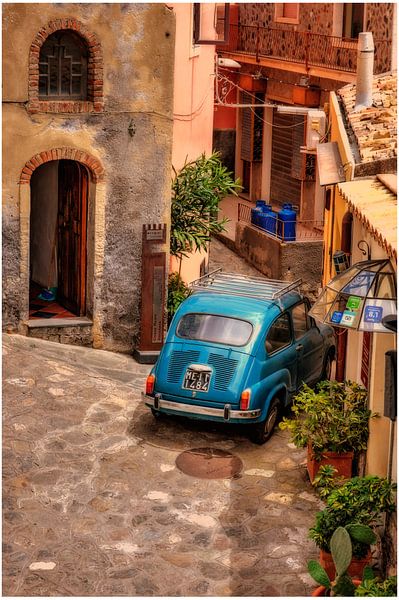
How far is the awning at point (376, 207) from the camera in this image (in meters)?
9.52

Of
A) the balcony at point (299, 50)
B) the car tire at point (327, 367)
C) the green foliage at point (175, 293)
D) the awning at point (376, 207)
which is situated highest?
the balcony at point (299, 50)

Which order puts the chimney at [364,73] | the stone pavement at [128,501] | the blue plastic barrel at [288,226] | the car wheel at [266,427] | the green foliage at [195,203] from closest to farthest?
the stone pavement at [128,501] → the car wheel at [266,427] → the chimney at [364,73] → the green foliage at [195,203] → the blue plastic barrel at [288,226]

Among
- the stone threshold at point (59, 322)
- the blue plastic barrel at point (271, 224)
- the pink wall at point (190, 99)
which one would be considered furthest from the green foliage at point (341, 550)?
the blue plastic barrel at point (271, 224)

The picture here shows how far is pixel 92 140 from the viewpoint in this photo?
58.6 ft

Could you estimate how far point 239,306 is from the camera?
15.0 m

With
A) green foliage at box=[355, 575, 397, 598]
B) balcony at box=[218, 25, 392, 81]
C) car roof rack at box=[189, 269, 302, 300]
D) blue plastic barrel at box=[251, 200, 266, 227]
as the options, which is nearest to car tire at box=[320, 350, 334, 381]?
car roof rack at box=[189, 269, 302, 300]

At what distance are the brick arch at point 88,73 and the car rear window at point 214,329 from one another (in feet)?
14.6

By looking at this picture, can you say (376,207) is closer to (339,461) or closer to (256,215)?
(339,461)

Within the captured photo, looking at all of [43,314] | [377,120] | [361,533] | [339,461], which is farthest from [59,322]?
[361,533]

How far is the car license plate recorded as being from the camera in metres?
14.0

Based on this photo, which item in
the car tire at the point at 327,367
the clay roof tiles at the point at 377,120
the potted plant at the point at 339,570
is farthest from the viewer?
the car tire at the point at 327,367

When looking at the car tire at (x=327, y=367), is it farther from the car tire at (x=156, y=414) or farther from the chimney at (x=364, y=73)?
the chimney at (x=364, y=73)

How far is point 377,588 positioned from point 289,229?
17531 millimetres

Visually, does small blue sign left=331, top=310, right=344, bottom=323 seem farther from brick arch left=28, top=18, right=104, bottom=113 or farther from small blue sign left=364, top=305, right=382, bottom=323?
brick arch left=28, top=18, right=104, bottom=113
